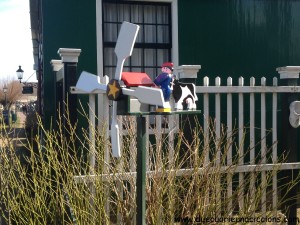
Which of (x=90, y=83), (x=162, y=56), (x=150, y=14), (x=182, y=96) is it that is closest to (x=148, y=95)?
(x=182, y=96)

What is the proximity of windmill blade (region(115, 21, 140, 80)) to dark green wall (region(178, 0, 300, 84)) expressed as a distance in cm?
408

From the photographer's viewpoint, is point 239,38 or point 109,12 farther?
point 239,38

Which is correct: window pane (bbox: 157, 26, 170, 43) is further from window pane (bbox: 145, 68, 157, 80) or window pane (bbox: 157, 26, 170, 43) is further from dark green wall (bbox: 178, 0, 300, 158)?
window pane (bbox: 145, 68, 157, 80)

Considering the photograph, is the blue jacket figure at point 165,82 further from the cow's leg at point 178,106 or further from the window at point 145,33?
the window at point 145,33

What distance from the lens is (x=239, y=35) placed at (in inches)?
259

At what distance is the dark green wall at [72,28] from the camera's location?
19.3ft

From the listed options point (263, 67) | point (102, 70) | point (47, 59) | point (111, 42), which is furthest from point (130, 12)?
point (263, 67)

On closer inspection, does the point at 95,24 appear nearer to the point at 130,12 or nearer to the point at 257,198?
the point at 130,12

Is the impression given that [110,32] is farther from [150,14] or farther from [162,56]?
[162,56]

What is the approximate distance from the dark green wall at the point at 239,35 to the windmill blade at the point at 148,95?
421 cm

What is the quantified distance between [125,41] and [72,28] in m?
3.88

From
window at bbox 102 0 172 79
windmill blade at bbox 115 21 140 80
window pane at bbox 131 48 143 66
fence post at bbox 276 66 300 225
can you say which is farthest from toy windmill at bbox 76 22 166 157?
window pane at bbox 131 48 143 66

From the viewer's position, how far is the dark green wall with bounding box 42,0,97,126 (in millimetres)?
5895

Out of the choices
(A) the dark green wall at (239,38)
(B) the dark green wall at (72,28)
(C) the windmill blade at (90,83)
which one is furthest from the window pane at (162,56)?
(C) the windmill blade at (90,83)
